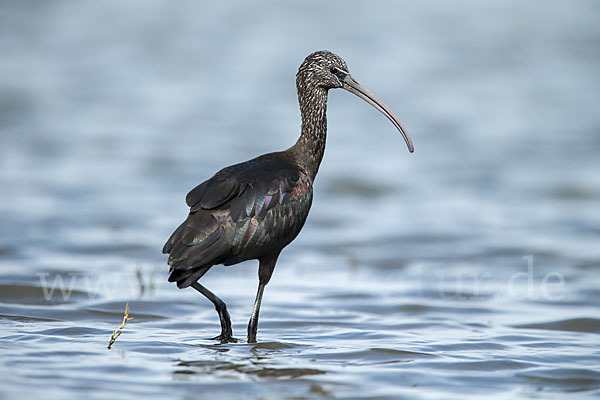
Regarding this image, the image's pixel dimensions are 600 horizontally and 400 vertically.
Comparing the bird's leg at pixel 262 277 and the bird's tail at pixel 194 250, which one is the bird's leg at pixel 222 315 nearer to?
→ the bird's leg at pixel 262 277

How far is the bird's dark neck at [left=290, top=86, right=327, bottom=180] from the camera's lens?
26.2 ft

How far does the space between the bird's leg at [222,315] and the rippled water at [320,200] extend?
6.6 inches

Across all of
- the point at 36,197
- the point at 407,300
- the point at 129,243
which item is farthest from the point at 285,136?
the point at 407,300

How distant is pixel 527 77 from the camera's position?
85.9 feet

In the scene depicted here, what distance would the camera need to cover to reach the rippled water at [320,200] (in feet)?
22.7

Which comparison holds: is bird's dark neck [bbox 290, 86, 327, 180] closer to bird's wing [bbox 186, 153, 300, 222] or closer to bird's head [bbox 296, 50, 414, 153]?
bird's head [bbox 296, 50, 414, 153]

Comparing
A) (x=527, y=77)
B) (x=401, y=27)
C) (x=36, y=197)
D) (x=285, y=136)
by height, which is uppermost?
(x=401, y=27)

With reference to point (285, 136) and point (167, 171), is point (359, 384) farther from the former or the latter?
point (285, 136)

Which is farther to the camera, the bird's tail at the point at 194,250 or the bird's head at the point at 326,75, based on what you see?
the bird's head at the point at 326,75

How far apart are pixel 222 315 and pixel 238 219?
2.74 ft

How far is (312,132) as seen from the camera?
317 inches

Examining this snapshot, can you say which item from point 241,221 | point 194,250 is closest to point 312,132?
point 241,221

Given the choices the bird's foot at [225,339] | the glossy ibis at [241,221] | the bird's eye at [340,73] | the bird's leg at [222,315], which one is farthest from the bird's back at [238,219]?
the bird's eye at [340,73]

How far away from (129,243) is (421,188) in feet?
19.9
